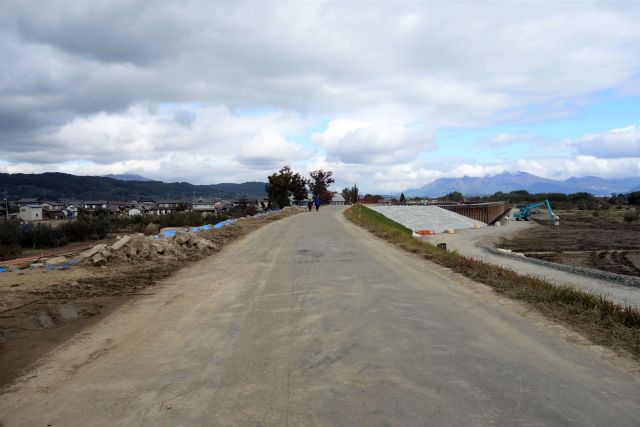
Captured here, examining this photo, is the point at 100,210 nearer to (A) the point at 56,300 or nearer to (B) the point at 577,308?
(A) the point at 56,300

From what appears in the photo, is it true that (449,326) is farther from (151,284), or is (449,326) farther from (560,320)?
(151,284)

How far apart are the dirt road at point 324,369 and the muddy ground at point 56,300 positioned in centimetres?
31

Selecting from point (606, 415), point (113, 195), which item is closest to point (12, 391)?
point (606, 415)

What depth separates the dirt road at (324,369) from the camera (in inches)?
155

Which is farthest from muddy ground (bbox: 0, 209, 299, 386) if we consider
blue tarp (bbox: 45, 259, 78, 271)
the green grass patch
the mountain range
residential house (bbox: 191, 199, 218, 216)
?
the mountain range

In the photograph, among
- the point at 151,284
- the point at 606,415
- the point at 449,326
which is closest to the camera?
the point at 606,415

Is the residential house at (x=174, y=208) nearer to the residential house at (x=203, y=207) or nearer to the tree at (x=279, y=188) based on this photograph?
the residential house at (x=203, y=207)

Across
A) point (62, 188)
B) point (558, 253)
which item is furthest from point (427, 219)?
point (62, 188)

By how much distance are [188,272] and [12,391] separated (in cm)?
803

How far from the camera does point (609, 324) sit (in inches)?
272

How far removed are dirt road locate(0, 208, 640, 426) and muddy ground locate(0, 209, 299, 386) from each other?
1.03 ft

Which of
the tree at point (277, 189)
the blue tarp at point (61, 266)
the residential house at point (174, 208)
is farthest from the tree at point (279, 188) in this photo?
the blue tarp at point (61, 266)

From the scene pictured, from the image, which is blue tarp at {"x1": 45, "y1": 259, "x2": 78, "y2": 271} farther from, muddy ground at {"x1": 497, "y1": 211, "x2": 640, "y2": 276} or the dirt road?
muddy ground at {"x1": 497, "y1": 211, "x2": 640, "y2": 276}

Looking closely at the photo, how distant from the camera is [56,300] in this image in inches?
352
